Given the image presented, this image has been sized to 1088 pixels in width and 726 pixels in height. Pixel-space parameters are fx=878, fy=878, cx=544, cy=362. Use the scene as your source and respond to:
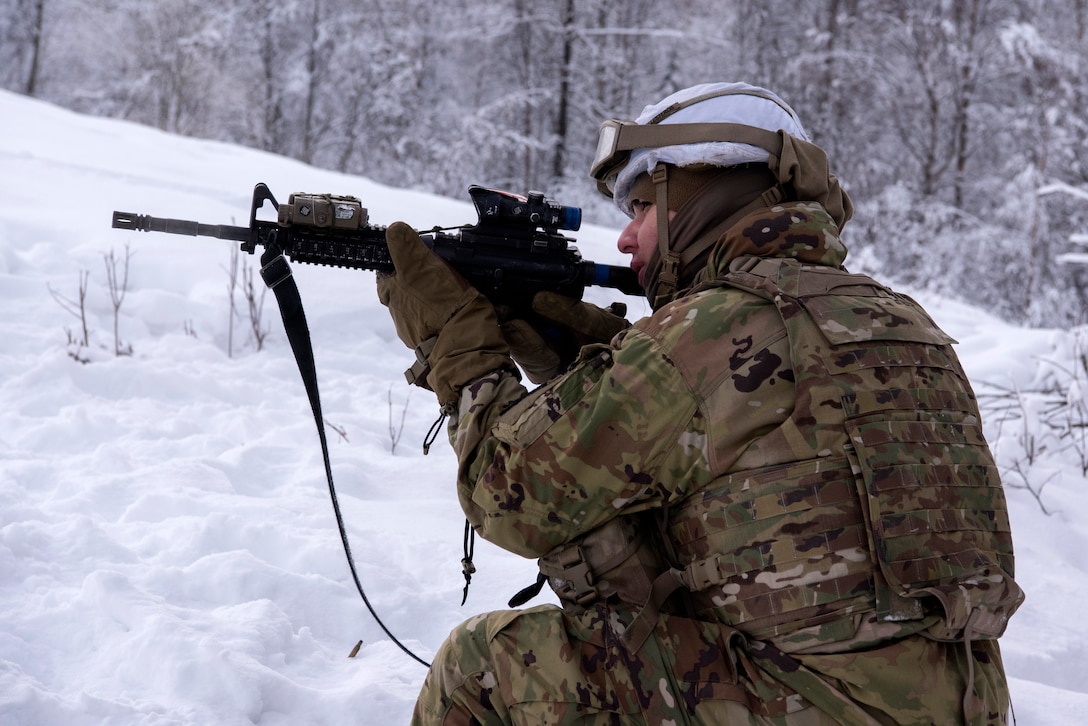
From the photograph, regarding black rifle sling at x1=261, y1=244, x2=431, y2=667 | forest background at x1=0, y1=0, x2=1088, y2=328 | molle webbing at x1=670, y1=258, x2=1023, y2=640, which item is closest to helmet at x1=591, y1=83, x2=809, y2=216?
molle webbing at x1=670, y1=258, x2=1023, y2=640

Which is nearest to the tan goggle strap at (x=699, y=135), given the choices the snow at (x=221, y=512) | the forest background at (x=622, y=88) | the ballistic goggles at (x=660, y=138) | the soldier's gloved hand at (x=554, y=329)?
the ballistic goggles at (x=660, y=138)

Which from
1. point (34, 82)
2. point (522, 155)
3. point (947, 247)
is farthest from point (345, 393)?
point (34, 82)

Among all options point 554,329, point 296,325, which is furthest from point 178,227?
point 554,329

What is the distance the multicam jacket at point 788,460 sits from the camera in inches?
51.4

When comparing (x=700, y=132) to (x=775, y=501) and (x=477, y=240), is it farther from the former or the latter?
(x=775, y=501)

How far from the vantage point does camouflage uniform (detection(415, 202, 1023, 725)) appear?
1.30m

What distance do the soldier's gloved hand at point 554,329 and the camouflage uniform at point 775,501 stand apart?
1.33 ft

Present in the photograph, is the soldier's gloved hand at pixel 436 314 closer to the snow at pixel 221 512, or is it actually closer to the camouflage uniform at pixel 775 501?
the camouflage uniform at pixel 775 501

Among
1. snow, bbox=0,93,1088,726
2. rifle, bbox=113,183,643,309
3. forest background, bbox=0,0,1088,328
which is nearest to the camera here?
rifle, bbox=113,183,643,309

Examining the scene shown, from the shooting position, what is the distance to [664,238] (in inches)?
66.2

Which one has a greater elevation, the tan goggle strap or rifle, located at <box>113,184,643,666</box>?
the tan goggle strap

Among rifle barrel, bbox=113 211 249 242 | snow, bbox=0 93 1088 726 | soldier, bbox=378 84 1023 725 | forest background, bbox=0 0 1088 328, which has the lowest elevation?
snow, bbox=0 93 1088 726

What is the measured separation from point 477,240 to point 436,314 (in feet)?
0.67

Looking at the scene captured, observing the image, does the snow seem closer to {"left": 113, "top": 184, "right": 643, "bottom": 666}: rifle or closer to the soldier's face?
{"left": 113, "top": 184, "right": 643, "bottom": 666}: rifle
